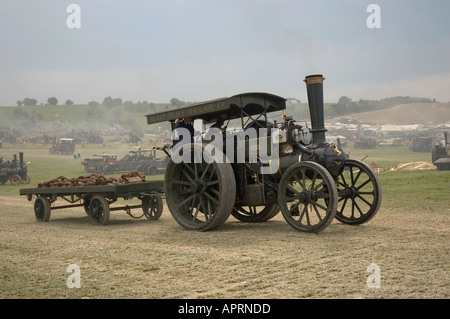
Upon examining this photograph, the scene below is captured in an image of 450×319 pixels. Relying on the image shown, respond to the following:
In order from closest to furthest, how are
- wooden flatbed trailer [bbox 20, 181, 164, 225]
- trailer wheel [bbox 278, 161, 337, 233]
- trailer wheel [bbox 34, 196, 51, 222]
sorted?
trailer wheel [bbox 278, 161, 337, 233] < wooden flatbed trailer [bbox 20, 181, 164, 225] < trailer wheel [bbox 34, 196, 51, 222]

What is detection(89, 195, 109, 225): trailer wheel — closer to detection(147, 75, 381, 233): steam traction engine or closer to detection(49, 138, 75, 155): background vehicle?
detection(147, 75, 381, 233): steam traction engine

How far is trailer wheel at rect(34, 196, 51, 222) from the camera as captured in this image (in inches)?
501

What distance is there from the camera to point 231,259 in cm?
709

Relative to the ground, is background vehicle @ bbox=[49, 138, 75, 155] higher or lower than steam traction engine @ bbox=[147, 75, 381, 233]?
higher

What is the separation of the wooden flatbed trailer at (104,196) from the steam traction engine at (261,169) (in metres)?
1.25

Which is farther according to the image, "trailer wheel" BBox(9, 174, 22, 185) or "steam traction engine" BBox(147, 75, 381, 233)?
"trailer wheel" BBox(9, 174, 22, 185)

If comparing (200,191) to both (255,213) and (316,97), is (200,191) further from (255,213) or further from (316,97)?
(316,97)

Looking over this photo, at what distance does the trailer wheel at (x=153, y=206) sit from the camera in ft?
40.1

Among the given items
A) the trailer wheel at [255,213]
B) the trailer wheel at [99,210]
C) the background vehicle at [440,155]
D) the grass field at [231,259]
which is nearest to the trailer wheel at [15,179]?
the grass field at [231,259]

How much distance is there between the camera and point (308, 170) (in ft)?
30.4

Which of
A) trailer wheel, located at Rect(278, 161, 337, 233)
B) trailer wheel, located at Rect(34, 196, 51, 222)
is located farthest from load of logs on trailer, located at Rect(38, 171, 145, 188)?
trailer wheel, located at Rect(278, 161, 337, 233)

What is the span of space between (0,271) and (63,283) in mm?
1322

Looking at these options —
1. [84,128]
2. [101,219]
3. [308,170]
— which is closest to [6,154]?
[84,128]

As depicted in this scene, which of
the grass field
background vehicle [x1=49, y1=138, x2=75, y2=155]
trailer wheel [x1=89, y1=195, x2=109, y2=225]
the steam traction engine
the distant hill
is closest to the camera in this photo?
the grass field
